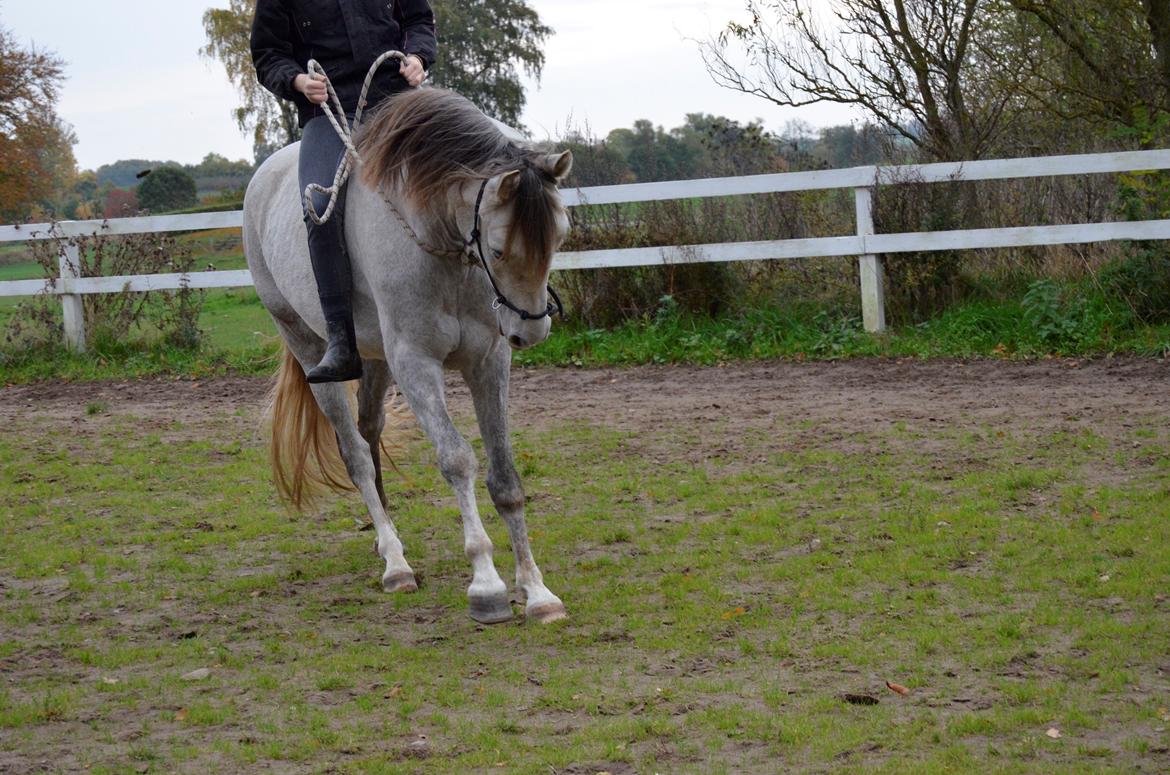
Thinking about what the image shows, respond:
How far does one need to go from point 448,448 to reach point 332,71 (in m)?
1.89

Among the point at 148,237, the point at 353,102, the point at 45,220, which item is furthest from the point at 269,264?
the point at 45,220

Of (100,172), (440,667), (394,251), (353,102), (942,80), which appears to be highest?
(100,172)

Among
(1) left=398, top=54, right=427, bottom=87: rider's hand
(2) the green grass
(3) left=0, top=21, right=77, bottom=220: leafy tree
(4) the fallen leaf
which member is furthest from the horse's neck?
(3) left=0, top=21, right=77, bottom=220: leafy tree

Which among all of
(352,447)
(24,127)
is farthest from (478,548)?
(24,127)

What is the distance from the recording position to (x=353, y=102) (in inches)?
217

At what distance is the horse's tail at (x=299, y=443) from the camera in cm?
621

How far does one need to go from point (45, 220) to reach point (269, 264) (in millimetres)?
8794

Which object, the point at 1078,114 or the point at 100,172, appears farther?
the point at 100,172

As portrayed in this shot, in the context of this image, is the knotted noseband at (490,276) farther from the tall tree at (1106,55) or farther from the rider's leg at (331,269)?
the tall tree at (1106,55)

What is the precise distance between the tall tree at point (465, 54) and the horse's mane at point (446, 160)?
37959mm

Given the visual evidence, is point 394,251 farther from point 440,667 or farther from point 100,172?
point 100,172

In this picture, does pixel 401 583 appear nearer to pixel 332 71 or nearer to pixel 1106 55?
pixel 332 71

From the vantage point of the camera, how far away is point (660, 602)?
4891 millimetres

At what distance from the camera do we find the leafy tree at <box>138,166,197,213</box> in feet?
129
